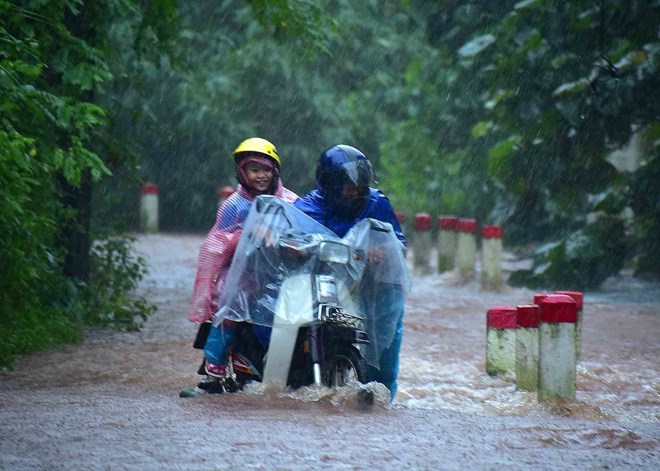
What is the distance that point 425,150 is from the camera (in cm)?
2469

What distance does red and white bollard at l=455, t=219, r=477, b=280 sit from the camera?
18562 mm

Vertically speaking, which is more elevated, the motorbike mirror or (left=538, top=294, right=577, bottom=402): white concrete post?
the motorbike mirror

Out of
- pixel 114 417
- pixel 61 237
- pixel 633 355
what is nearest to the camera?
pixel 114 417

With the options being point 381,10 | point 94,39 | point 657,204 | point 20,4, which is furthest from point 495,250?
point 381,10

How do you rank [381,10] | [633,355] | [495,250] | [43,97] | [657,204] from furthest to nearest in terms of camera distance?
[381,10] → [495,250] → [657,204] → [633,355] → [43,97]

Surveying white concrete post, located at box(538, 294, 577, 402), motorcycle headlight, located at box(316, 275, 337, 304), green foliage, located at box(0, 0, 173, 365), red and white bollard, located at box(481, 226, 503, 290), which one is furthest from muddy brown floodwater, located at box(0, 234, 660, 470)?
red and white bollard, located at box(481, 226, 503, 290)

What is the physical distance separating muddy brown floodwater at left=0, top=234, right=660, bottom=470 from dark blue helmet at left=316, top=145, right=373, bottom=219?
118cm

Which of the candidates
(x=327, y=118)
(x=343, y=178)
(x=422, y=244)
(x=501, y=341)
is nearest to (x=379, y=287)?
(x=343, y=178)

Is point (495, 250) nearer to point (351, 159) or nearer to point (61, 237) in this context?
point (61, 237)

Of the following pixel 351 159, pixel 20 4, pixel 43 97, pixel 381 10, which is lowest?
pixel 351 159

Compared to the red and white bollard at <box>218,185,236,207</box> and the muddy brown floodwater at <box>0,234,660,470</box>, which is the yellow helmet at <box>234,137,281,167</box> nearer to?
the muddy brown floodwater at <box>0,234,660,470</box>

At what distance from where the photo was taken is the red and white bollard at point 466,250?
60.9 ft

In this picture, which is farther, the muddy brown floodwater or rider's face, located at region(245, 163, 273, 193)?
rider's face, located at region(245, 163, 273, 193)

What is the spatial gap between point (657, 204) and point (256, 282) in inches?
373
